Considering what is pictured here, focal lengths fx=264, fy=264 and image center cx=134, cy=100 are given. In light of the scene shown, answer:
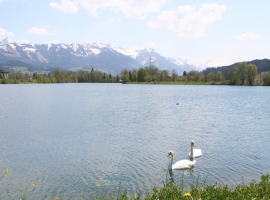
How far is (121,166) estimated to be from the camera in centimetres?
1694

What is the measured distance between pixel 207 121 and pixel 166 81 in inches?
6400

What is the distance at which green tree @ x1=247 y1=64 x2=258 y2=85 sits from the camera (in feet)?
471

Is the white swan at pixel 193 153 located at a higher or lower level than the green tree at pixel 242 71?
lower

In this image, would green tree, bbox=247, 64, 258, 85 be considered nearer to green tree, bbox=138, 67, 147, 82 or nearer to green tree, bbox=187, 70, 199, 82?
green tree, bbox=187, 70, 199, 82

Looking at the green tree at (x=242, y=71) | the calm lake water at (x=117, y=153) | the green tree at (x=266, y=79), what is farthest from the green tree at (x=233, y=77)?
the calm lake water at (x=117, y=153)

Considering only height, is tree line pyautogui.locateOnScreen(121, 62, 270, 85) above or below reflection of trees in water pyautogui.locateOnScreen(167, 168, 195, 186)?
above

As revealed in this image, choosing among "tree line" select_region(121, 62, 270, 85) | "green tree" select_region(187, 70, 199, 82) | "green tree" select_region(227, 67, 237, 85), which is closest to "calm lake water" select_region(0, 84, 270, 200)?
"tree line" select_region(121, 62, 270, 85)

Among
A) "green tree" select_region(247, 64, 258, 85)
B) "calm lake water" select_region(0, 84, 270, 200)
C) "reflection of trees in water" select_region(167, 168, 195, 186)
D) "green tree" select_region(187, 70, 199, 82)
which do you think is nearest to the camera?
"calm lake water" select_region(0, 84, 270, 200)

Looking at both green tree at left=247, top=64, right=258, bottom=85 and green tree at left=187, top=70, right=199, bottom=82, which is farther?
green tree at left=187, top=70, right=199, bottom=82

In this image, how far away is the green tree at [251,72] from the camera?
143712 millimetres

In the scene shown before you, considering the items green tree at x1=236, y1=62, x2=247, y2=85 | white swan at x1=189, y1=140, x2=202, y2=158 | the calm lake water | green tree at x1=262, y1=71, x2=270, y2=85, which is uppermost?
green tree at x1=236, y1=62, x2=247, y2=85

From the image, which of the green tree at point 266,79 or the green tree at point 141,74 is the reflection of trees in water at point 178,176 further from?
the green tree at point 141,74

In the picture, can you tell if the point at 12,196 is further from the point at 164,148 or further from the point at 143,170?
the point at 164,148

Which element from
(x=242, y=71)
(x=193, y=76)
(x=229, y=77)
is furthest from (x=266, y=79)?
(x=193, y=76)
